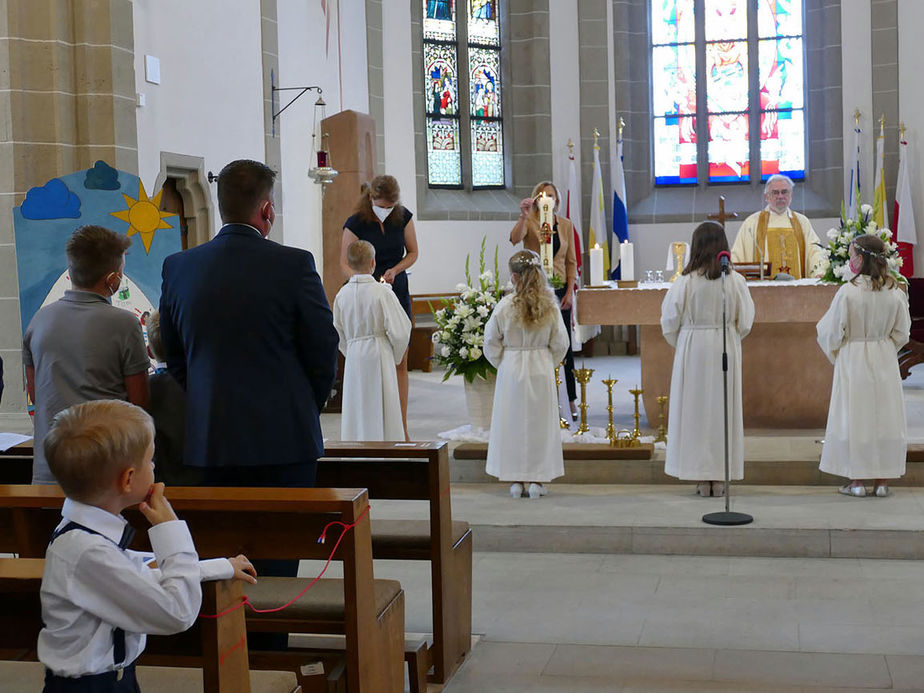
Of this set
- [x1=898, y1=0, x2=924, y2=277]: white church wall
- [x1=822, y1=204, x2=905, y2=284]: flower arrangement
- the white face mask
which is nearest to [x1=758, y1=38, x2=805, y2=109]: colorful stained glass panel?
[x1=898, y1=0, x2=924, y2=277]: white church wall

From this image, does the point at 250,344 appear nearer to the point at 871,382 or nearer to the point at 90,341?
the point at 90,341

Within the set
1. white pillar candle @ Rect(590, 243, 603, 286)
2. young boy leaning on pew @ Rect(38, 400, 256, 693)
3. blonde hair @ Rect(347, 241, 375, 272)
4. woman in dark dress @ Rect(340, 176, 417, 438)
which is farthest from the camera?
white pillar candle @ Rect(590, 243, 603, 286)

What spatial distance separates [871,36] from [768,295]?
7.59 m

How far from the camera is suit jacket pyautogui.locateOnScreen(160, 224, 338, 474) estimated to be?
136 inches

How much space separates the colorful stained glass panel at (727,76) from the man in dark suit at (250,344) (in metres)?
12.6

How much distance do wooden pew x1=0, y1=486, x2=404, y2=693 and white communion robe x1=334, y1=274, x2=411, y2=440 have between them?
12.1ft

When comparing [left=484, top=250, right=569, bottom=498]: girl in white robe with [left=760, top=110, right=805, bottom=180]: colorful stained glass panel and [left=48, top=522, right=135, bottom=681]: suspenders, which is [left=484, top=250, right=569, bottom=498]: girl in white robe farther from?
[left=760, top=110, right=805, bottom=180]: colorful stained glass panel

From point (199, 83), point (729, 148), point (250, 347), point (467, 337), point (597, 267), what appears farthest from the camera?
point (729, 148)

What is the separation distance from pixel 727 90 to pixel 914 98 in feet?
7.67

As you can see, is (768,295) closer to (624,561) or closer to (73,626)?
(624,561)

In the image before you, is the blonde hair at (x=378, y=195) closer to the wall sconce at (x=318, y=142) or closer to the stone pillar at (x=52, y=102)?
the stone pillar at (x=52, y=102)

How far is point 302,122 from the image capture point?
1186cm

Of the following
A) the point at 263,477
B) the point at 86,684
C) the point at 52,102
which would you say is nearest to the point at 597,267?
the point at 52,102

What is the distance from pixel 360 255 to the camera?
6.68 m
